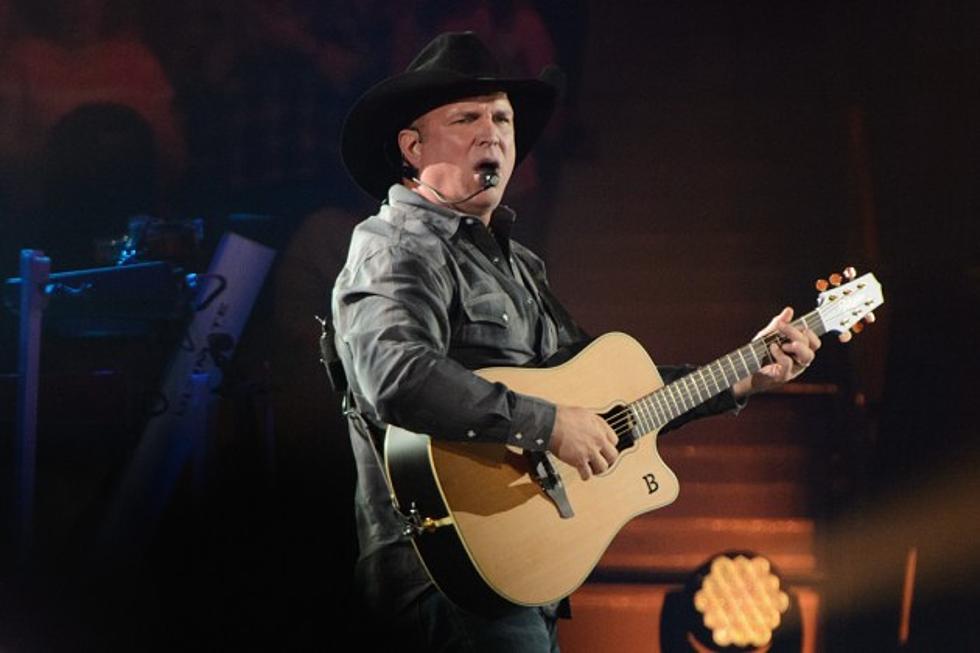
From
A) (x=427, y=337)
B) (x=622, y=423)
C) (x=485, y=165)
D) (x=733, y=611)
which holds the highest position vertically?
(x=485, y=165)

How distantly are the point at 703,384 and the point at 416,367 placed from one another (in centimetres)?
93

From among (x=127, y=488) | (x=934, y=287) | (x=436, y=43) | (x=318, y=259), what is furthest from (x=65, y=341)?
(x=934, y=287)

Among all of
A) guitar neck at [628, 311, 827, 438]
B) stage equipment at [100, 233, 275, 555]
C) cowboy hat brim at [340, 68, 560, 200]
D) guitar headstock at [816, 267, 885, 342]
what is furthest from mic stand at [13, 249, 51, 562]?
guitar headstock at [816, 267, 885, 342]

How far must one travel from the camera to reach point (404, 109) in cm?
305

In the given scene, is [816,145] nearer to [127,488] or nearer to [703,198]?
[703,198]

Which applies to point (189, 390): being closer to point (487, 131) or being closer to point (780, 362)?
point (487, 131)

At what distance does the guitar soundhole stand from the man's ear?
0.82m

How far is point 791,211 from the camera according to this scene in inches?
191

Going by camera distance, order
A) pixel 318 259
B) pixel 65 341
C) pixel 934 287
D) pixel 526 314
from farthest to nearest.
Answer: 1. pixel 934 287
2. pixel 318 259
3. pixel 65 341
4. pixel 526 314

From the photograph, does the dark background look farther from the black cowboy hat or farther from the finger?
the finger

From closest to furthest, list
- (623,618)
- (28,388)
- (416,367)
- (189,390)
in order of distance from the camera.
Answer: (416,367), (28,388), (189,390), (623,618)

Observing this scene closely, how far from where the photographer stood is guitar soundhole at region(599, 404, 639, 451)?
2.91 metres

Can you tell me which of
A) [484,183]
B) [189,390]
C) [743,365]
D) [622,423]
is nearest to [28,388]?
[189,390]

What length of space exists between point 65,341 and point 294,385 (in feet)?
2.69
